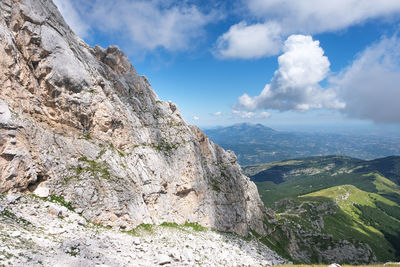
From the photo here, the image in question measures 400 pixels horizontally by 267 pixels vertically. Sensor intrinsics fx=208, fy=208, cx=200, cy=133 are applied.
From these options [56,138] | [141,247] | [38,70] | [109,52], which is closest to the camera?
[141,247]

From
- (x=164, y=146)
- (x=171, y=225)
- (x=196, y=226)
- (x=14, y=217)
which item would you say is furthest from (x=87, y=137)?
(x=196, y=226)

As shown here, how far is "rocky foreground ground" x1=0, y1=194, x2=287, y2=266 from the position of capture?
59.0ft

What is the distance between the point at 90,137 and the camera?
132ft

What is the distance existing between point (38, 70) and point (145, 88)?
2923 cm

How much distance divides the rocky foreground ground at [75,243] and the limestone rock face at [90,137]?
8.51ft

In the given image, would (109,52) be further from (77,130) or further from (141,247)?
(141,247)

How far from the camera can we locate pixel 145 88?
63.6m

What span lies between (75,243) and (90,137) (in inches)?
909

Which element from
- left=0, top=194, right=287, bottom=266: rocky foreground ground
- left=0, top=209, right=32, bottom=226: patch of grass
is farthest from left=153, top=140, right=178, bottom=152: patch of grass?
left=0, top=209, right=32, bottom=226: patch of grass

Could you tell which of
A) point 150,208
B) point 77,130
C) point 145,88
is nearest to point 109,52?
point 145,88

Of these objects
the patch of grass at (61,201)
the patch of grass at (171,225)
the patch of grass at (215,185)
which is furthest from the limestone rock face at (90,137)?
the patch of grass at (171,225)

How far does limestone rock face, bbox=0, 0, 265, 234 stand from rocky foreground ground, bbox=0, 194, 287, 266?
102 inches

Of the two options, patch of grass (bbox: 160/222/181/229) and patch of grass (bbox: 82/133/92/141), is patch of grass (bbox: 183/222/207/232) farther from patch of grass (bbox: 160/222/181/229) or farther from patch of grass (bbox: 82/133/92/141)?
patch of grass (bbox: 82/133/92/141)

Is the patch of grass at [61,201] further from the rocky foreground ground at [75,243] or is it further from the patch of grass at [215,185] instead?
the patch of grass at [215,185]
